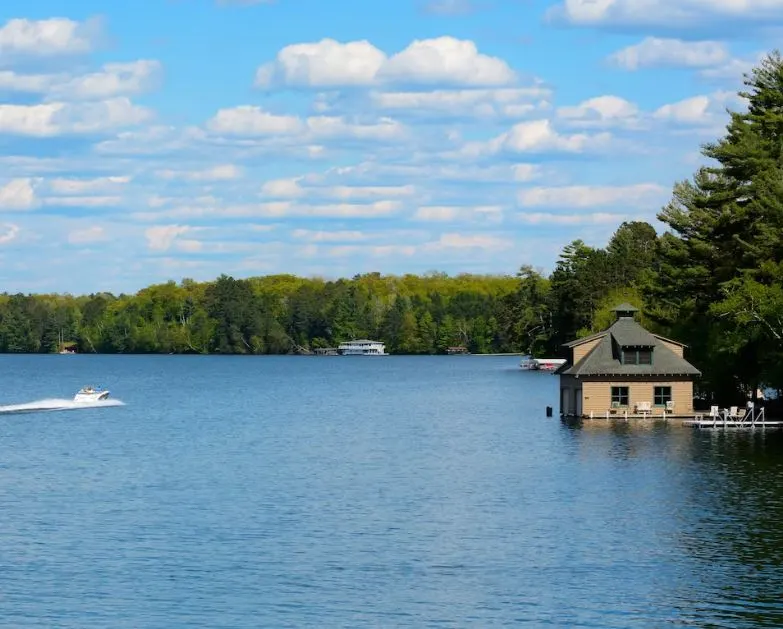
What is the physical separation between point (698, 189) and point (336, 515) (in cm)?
7782

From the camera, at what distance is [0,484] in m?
67.2

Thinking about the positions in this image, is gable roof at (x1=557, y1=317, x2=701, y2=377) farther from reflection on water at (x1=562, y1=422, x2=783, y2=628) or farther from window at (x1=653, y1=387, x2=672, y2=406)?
reflection on water at (x1=562, y1=422, x2=783, y2=628)

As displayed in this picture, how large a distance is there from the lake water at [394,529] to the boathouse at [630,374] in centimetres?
442

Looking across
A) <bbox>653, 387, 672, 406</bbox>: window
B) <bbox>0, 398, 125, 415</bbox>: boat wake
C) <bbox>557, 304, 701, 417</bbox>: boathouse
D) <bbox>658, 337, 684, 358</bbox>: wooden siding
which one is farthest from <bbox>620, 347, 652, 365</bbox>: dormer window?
<bbox>0, 398, 125, 415</bbox>: boat wake

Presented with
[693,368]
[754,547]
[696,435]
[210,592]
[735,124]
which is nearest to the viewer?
[210,592]

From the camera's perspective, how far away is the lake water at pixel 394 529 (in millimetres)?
39188

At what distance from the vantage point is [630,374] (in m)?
97.6

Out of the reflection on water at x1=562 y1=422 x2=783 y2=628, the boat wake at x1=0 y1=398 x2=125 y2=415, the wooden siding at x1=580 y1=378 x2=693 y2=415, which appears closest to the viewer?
the reflection on water at x1=562 y1=422 x2=783 y2=628

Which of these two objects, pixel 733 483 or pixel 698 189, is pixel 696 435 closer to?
pixel 733 483

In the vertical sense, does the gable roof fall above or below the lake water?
above

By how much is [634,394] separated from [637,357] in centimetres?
317

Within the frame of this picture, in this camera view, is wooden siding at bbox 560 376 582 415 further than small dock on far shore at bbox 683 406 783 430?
Yes

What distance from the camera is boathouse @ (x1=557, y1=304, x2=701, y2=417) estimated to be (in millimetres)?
97188

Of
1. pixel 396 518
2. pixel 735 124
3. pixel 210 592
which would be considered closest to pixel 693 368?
pixel 735 124
